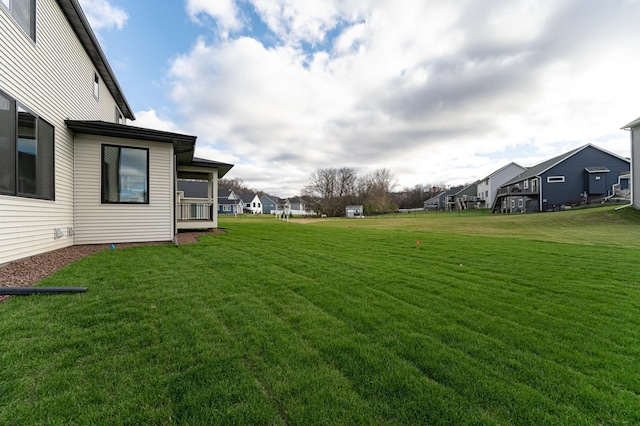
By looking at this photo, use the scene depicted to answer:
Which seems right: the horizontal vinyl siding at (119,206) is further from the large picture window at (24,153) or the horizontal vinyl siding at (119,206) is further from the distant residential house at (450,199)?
the distant residential house at (450,199)

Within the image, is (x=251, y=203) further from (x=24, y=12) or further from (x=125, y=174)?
(x=24, y=12)

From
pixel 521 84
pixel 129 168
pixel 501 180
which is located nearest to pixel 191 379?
pixel 129 168

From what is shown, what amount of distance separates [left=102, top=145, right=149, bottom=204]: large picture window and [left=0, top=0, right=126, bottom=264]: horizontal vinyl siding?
2.55 ft

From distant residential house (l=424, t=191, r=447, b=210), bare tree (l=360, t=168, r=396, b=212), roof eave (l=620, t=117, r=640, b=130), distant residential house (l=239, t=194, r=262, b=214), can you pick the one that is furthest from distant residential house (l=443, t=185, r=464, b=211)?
distant residential house (l=239, t=194, r=262, b=214)

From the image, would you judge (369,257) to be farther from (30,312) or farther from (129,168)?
(129,168)

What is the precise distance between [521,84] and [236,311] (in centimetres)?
1823

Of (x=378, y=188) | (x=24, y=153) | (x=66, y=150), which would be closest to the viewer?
(x=24, y=153)

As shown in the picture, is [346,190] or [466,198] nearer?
[346,190]

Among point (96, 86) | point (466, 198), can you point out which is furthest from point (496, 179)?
point (96, 86)

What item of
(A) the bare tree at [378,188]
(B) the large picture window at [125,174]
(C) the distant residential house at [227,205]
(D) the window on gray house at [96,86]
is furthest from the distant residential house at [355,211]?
(B) the large picture window at [125,174]

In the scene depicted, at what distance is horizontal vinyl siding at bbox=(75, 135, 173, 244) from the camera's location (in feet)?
25.6

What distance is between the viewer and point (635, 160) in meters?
20.1

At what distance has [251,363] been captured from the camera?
2.19 meters

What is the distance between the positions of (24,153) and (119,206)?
9.61 feet
